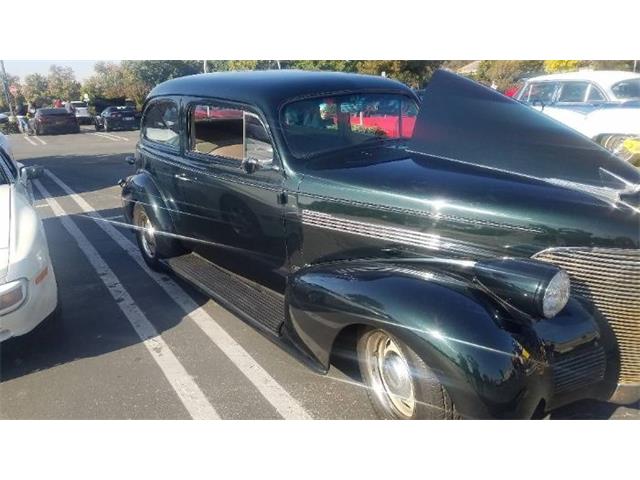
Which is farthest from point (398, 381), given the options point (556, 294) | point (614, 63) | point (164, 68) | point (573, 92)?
point (573, 92)

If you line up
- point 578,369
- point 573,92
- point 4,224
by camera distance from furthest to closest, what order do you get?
point 573,92 < point 4,224 < point 578,369

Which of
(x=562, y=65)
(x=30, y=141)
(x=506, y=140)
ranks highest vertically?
(x=562, y=65)

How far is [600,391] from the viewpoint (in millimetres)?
2438

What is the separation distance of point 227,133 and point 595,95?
7.70m

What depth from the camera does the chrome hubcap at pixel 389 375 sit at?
2562 mm

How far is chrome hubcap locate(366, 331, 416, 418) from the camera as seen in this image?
2562 millimetres

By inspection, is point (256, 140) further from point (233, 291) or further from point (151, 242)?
point (151, 242)

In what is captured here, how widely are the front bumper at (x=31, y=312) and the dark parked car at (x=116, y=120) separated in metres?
17.1

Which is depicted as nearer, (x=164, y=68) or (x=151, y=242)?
(x=164, y=68)

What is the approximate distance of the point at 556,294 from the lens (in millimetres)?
2256

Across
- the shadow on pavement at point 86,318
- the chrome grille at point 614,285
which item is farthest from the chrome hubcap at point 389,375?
the shadow on pavement at point 86,318

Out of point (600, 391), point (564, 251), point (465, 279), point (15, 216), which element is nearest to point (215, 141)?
point (15, 216)

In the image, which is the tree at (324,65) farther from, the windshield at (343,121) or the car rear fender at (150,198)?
the car rear fender at (150,198)

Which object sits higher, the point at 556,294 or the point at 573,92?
the point at 573,92
